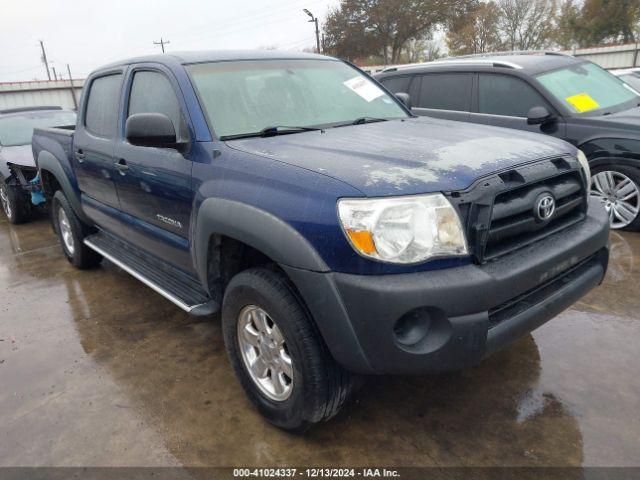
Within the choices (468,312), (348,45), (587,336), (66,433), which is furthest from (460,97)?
(348,45)

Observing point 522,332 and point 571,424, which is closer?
point 522,332

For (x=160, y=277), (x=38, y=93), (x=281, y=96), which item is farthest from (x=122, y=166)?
(x=38, y=93)

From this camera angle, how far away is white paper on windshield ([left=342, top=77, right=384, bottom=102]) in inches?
136

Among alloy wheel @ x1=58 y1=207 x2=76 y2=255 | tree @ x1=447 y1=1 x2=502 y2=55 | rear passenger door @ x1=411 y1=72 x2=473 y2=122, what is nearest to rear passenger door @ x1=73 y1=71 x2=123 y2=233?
alloy wheel @ x1=58 y1=207 x2=76 y2=255

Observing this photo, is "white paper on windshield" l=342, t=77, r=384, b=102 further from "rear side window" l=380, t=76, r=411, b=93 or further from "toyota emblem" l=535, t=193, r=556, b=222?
"rear side window" l=380, t=76, r=411, b=93

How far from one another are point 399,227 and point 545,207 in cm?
76

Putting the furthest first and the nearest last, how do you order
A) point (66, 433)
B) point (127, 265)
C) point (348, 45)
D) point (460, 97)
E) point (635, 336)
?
point (348, 45) → point (460, 97) → point (127, 265) → point (635, 336) → point (66, 433)

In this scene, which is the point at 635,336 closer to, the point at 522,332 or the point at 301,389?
the point at 522,332

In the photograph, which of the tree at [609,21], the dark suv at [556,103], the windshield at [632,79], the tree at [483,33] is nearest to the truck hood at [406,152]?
the dark suv at [556,103]

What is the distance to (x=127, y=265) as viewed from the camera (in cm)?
371

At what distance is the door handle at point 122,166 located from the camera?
133 inches

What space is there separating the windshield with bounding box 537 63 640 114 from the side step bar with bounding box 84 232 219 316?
4114mm

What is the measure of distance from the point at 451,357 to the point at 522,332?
1.24 feet

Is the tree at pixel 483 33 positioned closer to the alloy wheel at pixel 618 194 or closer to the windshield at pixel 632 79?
the windshield at pixel 632 79
